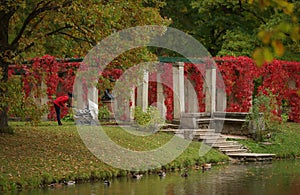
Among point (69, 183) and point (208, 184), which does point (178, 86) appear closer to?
point (208, 184)

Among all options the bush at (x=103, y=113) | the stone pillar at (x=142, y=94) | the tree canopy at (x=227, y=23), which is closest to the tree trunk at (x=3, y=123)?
the bush at (x=103, y=113)

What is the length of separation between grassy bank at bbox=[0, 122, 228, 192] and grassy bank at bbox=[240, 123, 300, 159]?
259 cm

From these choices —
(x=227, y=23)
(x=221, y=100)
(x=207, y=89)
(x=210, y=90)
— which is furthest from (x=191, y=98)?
(x=227, y=23)

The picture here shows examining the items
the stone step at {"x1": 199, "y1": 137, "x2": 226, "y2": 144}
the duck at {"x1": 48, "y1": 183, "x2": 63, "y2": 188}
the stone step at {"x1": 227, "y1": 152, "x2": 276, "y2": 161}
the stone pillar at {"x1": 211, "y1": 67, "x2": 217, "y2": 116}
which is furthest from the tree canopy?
the duck at {"x1": 48, "y1": 183, "x2": 63, "y2": 188}

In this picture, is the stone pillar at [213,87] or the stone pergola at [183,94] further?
the stone pillar at [213,87]

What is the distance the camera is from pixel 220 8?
117ft

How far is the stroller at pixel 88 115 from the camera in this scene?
79.2ft

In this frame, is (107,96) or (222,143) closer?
(222,143)

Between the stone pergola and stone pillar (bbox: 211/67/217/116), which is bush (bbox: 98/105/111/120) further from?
stone pillar (bbox: 211/67/217/116)

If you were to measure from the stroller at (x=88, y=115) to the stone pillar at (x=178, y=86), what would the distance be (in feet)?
12.1

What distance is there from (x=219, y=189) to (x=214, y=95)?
1387cm

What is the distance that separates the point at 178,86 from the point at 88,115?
4546mm

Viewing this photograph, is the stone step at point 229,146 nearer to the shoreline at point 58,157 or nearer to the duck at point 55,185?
the shoreline at point 58,157

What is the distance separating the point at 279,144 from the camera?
79.8ft
